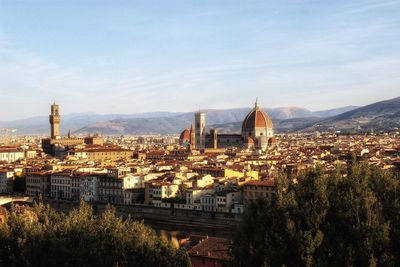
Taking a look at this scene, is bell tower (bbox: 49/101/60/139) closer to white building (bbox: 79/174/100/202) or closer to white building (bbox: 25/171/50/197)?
white building (bbox: 25/171/50/197)

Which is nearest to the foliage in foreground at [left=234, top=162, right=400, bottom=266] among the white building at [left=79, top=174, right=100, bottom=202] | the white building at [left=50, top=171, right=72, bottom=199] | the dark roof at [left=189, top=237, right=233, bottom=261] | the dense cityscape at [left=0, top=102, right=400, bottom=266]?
the dark roof at [left=189, top=237, right=233, bottom=261]

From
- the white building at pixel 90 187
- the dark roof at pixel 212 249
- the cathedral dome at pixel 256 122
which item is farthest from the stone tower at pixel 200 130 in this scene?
the dark roof at pixel 212 249

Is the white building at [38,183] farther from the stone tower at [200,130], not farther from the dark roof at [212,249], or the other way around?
the stone tower at [200,130]

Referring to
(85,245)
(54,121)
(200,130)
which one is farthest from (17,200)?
(200,130)

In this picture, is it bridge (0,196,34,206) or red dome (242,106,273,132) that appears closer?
bridge (0,196,34,206)

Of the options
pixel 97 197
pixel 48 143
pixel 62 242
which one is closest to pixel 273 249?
pixel 62 242

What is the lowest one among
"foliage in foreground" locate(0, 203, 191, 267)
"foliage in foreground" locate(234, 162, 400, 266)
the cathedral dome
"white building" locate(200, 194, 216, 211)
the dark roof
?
"white building" locate(200, 194, 216, 211)
